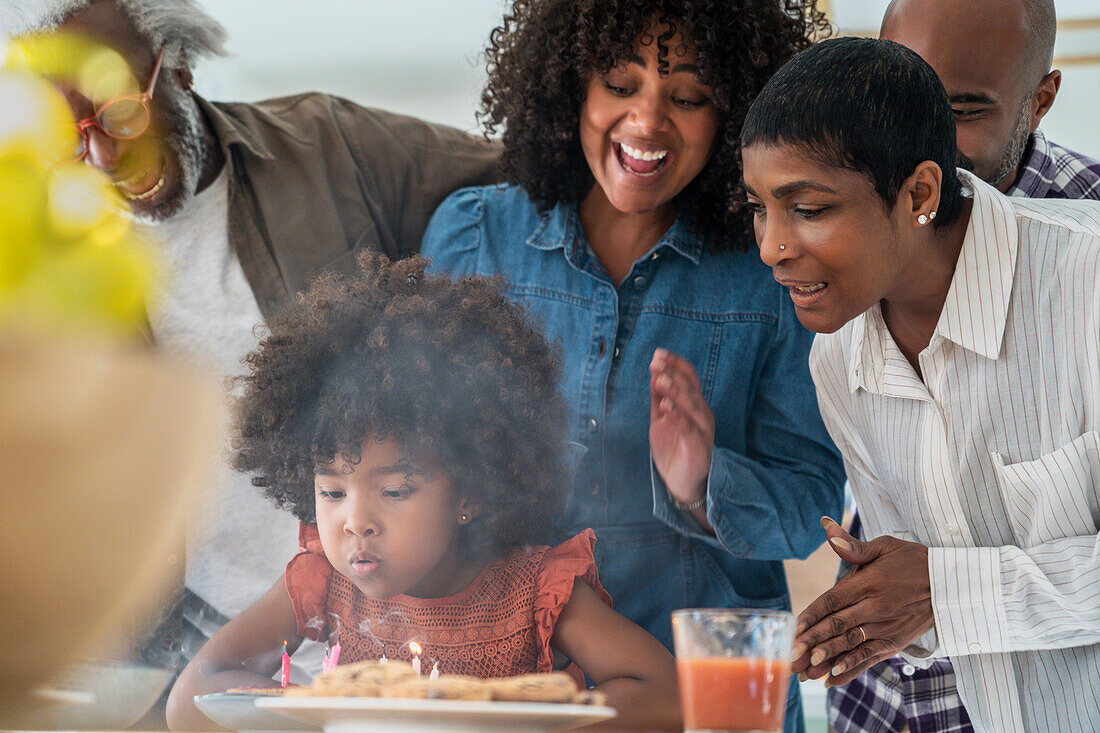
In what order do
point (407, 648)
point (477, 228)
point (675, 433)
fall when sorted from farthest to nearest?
1. point (477, 228)
2. point (675, 433)
3. point (407, 648)

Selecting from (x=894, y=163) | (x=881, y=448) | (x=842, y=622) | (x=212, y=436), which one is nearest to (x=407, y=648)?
(x=212, y=436)

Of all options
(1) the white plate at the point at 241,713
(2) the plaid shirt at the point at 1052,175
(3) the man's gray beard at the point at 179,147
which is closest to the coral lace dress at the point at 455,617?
(1) the white plate at the point at 241,713

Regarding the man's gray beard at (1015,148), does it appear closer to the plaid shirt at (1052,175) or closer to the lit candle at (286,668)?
the plaid shirt at (1052,175)

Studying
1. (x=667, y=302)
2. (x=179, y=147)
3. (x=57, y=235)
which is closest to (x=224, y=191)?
(x=179, y=147)

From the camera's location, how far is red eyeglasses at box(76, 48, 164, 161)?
1.30 meters

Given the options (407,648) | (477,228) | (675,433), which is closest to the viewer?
(407,648)

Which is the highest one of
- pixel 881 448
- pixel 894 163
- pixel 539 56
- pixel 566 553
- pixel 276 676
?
pixel 539 56

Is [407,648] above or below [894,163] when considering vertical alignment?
below

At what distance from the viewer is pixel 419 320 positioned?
1189 millimetres

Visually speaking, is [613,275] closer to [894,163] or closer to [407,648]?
[894,163]

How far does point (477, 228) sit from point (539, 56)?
0.90 feet

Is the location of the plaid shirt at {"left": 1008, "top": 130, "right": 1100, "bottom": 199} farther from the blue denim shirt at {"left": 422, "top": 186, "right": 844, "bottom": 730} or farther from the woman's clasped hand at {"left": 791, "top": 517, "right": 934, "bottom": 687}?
the woman's clasped hand at {"left": 791, "top": 517, "right": 934, "bottom": 687}

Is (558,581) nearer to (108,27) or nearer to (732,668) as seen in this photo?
(732,668)

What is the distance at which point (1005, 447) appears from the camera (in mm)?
1251
